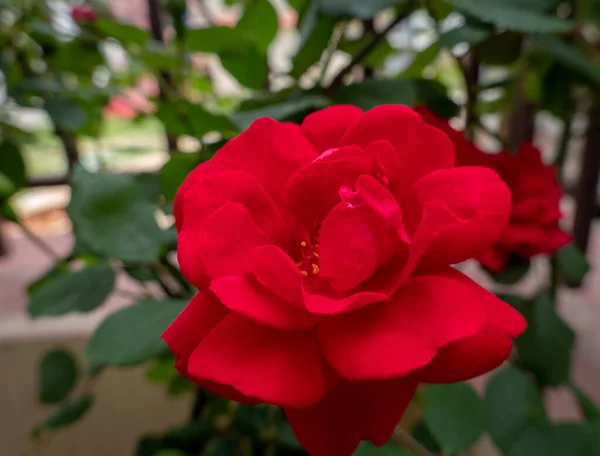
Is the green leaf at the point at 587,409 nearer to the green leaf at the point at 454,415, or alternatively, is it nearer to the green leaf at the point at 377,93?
the green leaf at the point at 454,415

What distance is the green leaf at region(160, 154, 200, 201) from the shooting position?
12.9 inches

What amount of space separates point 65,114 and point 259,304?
361 mm

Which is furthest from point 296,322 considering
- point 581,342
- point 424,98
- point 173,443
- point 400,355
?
point 581,342

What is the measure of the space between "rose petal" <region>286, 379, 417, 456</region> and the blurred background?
13cm

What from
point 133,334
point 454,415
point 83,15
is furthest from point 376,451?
point 83,15

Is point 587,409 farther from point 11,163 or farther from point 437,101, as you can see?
point 11,163

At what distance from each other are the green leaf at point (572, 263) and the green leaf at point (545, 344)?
37 millimetres

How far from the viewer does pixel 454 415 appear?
382mm

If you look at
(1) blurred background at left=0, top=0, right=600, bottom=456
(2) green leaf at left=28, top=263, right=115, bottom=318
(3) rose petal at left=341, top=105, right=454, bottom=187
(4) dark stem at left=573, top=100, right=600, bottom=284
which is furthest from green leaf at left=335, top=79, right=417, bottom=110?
(4) dark stem at left=573, top=100, right=600, bottom=284

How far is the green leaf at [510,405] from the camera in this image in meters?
0.37

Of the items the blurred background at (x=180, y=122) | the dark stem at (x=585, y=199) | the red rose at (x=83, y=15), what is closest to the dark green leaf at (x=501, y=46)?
the blurred background at (x=180, y=122)

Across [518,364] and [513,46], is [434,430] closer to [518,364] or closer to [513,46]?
[518,364]

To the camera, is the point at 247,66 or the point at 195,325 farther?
the point at 247,66

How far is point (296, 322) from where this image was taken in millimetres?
157
